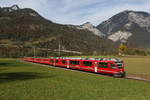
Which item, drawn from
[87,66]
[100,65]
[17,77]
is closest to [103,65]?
[100,65]

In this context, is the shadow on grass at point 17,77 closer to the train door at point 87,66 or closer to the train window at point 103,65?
the train window at point 103,65

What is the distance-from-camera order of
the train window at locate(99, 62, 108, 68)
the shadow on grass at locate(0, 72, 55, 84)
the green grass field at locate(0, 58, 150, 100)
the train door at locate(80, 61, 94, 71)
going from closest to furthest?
the green grass field at locate(0, 58, 150, 100), the shadow on grass at locate(0, 72, 55, 84), the train window at locate(99, 62, 108, 68), the train door at locate(80, 61, 94, 71)

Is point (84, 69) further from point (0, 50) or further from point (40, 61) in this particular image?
point (0, 50)

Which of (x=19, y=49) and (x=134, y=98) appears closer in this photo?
(x=134, y=98)

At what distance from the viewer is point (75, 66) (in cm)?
4869

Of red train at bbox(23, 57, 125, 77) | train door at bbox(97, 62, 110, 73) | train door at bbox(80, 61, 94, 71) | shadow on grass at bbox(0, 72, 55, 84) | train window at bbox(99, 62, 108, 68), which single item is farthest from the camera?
train door at bbox(80, 61, 94, 71)

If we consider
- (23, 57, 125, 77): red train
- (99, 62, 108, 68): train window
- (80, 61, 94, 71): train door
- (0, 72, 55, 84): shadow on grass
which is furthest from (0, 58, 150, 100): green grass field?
(80, 61, 94, 71): train door

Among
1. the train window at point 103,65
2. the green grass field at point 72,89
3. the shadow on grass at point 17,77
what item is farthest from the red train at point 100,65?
the shadow on grass at point 17,77

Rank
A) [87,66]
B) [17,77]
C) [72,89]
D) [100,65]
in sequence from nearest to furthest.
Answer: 1. [72,89]
2. [17,77]
3. [100,65]
4. [87,66]

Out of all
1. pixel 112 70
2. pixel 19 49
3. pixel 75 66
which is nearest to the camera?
pixel 112 70

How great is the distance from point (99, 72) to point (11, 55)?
140904 millimetres

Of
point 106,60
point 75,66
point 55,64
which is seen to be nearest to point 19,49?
point 55,64

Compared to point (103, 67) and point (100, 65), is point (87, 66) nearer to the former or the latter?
point (100, 65)

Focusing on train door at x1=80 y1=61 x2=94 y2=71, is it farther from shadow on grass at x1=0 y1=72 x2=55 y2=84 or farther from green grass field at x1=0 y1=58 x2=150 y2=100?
green grass field at x1=0 y1=58 x2=150 y2=100
